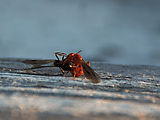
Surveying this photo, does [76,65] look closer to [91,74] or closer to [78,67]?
[78,67]

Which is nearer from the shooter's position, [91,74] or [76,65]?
[91,74]

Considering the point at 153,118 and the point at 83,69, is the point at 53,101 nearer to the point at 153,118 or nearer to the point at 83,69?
the point at 153,118

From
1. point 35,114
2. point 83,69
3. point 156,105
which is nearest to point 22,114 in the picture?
point 35,114

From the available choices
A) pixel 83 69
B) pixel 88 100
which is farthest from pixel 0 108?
pixel 83 69

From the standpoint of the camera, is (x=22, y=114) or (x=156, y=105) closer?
(x=22, y=114)

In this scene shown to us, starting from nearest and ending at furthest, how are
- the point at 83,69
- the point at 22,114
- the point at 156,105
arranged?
the point at 22,114
the point at 156,105
the point at 83,69

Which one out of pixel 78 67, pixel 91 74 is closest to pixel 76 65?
pixel 78 67

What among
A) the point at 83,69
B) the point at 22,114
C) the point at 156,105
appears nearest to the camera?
the point at 22,114

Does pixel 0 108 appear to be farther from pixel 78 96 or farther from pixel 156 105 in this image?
pixel 156 105

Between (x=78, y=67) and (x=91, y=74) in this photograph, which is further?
(x=78, y=67)
